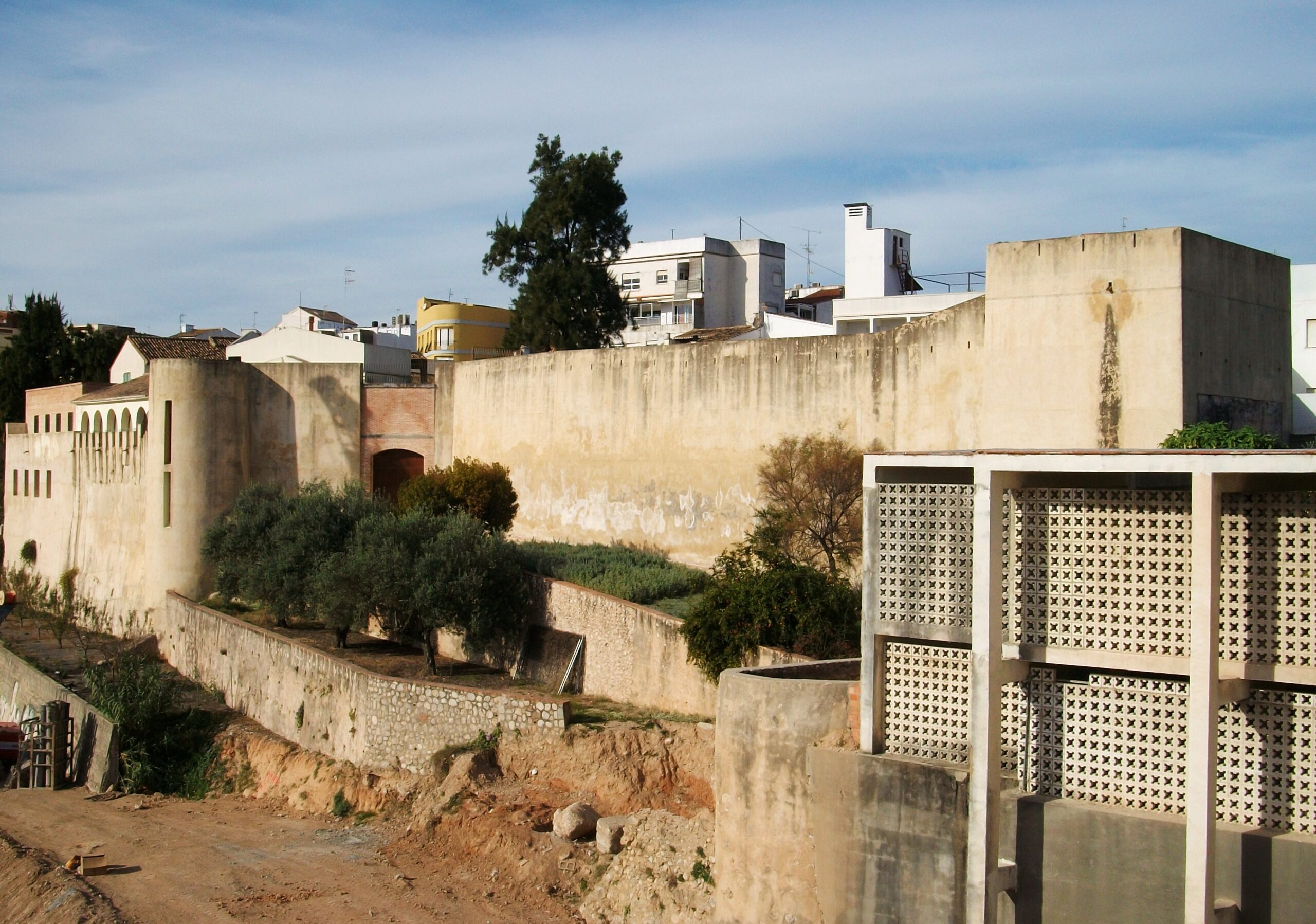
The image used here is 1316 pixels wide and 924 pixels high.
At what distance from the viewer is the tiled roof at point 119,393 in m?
26.9

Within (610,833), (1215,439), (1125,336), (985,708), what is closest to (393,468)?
(610,833)

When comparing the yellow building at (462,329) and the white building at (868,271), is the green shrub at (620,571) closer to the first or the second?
the white building at (868,271)

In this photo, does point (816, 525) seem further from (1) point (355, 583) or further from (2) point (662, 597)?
(1) point (355, 583)

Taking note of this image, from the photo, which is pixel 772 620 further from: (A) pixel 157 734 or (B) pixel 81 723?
(B) pixel 81 723

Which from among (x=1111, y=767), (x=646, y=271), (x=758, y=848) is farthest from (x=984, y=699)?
(x=646, y=271)

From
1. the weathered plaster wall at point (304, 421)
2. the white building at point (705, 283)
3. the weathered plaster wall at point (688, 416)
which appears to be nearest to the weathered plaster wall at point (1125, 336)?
the weathered plaster wall at point (688, 416)

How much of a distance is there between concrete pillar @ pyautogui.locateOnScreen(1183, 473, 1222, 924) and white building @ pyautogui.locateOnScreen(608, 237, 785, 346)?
29834 mm

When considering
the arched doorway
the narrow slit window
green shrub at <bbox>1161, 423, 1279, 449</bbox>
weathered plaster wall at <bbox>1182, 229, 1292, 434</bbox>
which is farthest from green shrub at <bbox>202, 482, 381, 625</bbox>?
weathered plaster wall at <bbox>1182, 229, 1292, 434</bbox>

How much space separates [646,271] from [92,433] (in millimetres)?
16650

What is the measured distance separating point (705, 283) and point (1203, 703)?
1214 inches

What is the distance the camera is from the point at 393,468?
84.3ft

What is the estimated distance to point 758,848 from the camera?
9.74m

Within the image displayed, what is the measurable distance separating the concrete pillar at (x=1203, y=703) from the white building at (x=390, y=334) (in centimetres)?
3533

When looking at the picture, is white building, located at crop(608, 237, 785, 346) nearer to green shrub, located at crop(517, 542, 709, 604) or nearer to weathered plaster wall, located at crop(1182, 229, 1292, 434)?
green shrub, located at crop(517, 542, 709, 604)
